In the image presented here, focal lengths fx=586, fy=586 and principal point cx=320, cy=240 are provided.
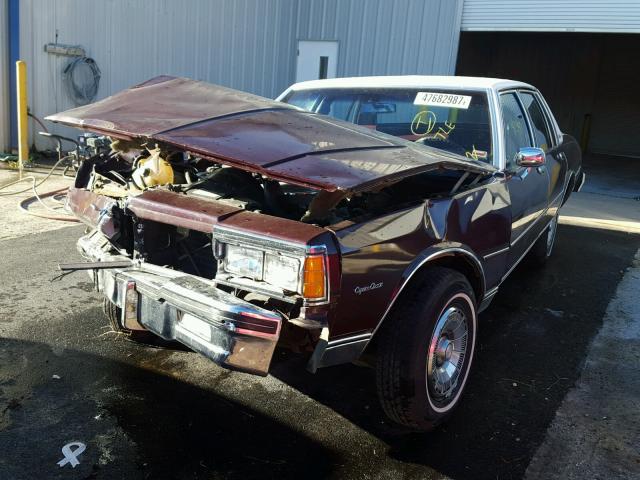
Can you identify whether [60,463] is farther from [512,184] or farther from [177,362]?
[512,184]

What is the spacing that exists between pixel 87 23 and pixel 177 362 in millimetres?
8743

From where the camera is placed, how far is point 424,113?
410cm

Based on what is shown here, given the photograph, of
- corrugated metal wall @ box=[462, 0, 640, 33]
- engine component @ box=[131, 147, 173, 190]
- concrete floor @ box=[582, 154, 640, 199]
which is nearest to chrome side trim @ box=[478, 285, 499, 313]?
engine component @ box=[131, 147, 173, 190]

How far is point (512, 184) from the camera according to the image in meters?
3.76

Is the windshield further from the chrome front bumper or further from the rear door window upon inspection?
the chrome front bumper

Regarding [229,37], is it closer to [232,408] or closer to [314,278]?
[232,408]

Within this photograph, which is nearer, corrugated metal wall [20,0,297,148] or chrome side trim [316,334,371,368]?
chrome side trim [316,334,371,368]

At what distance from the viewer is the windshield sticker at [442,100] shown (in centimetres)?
400

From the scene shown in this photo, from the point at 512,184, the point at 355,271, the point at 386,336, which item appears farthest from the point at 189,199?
the point at 512,184

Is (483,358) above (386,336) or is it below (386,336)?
below

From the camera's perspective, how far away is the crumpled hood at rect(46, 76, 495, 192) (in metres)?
2.48

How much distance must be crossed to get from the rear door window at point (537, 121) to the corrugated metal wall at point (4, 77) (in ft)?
27.9

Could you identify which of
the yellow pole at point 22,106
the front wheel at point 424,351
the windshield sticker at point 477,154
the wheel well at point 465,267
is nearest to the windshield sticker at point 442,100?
the windshield sticker at point 477,154

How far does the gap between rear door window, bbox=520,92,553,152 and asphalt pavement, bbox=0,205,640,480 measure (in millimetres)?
1454
